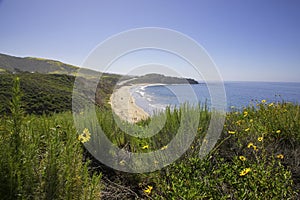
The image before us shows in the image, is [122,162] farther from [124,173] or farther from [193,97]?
[193,97]

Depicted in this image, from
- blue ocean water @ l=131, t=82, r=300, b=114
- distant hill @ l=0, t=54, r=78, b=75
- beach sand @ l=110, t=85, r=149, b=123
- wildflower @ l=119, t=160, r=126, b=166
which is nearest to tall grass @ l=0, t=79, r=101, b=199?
wildflower @ l=119, t=160, r=126, b=166

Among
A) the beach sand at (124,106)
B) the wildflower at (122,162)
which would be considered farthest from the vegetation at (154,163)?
the beach sand at (124,106)

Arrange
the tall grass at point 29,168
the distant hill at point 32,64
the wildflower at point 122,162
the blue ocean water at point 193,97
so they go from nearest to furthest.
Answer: the tall grass at point 29,168
the wildflower at point 122,162
the blue ocean water at point 193,97
the distant hill at point 32,64

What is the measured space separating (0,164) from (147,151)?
167 centimetres

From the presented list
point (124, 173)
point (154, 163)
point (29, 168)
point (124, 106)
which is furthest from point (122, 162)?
point (124, 106)

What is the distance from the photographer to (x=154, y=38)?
315cm

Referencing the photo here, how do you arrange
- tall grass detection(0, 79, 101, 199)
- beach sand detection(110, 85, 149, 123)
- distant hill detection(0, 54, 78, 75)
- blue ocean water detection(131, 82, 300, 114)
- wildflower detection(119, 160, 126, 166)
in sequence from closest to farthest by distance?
tall grass detection(0, 79, 101, 199) < wildflower detection(119, 160, 126, 166) < blue ocean water detection(131, 82, 300, 114) < beach sand detection(110, 85, 149, 123) < distant hill detection(0, 54, 78, 75)

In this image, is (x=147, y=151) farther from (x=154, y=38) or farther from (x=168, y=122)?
(x=154, y=38)

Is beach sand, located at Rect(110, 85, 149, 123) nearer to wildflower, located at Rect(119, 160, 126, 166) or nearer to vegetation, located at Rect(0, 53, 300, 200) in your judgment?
vegetation, located at Rect(0, 53, 300, 200)

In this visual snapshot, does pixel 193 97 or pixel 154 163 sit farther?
pixel 193 97

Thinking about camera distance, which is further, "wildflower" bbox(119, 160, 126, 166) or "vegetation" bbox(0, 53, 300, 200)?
"wildflower" bbox(119, 160, 126, 166)

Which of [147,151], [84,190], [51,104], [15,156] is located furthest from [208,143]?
[51,104]

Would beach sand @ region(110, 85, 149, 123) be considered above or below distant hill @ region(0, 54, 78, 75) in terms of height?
below

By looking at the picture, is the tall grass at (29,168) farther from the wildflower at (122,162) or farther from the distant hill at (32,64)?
the distant hill at (32,64)
